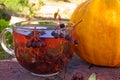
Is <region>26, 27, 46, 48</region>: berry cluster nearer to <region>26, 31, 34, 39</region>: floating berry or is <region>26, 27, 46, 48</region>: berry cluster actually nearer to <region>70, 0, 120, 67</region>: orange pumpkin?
<region>26, 31, 34, 39</region>: floating berry

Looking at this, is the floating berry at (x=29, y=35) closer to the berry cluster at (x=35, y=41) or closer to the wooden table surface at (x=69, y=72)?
the berry cluster at (x=35, y=41)

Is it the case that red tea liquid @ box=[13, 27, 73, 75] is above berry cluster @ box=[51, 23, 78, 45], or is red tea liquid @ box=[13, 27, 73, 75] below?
below

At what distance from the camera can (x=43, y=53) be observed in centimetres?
87

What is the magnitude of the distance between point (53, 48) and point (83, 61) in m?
0.29

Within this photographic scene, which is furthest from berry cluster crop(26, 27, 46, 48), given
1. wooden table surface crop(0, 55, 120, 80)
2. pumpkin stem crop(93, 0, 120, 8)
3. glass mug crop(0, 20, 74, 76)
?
pumpkin stem crop(93, 0, 120, 8)

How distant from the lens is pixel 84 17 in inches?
40.6

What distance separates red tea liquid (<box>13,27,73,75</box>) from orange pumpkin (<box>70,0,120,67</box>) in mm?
119

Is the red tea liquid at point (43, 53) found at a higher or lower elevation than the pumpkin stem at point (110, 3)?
lower

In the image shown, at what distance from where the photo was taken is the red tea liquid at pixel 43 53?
87cm

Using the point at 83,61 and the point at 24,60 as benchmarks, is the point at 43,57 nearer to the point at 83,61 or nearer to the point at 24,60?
the point at 24,60

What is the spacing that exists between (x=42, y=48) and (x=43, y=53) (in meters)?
0.02

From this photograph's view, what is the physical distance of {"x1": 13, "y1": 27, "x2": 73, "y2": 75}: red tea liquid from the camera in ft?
2.85

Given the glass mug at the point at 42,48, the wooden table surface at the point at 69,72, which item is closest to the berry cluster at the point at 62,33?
the glass mug at the point at 42,48

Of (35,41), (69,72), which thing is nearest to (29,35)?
(35,41)
